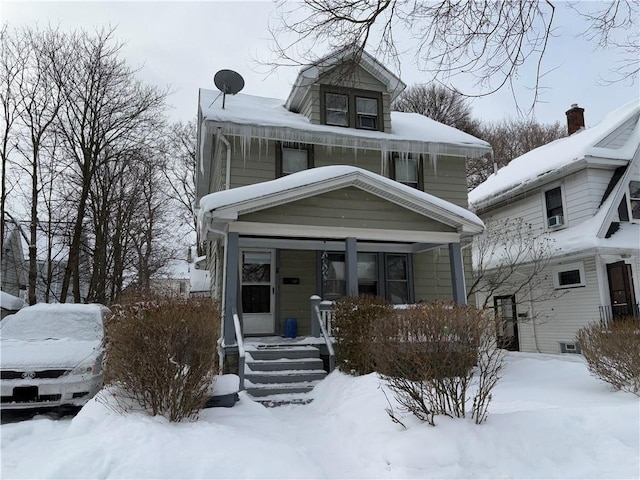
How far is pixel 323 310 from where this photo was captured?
28.6 ft

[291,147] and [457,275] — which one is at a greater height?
[291,147]

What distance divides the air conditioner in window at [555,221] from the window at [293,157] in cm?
806

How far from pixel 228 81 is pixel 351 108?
3475mm

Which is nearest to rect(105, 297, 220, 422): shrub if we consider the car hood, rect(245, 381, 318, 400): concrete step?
the car hood

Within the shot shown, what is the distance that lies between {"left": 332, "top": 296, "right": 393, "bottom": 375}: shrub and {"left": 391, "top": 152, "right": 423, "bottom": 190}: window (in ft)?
17.8

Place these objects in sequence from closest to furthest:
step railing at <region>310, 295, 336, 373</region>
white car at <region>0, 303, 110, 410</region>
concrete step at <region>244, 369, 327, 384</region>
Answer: white car at <region>0, 303, 110, 410</region> → concrete step at <region>244, 369, 327, 384</region> → step railing at <region>310, 295, 336, 373</region>

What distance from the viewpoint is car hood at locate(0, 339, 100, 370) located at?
20.4 feet

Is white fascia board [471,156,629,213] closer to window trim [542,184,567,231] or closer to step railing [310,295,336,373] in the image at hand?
window trim [542,184,567,231]

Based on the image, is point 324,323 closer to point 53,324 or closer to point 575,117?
point 53,324

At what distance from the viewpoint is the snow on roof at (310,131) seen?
1073 cm

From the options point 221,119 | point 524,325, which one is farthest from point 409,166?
point 524,325

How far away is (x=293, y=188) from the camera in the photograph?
27.7ft

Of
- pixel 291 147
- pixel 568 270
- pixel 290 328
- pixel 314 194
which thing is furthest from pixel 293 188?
pixel 568 270

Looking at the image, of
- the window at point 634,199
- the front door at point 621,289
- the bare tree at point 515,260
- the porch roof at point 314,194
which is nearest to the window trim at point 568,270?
the bare tree at point 515,260
